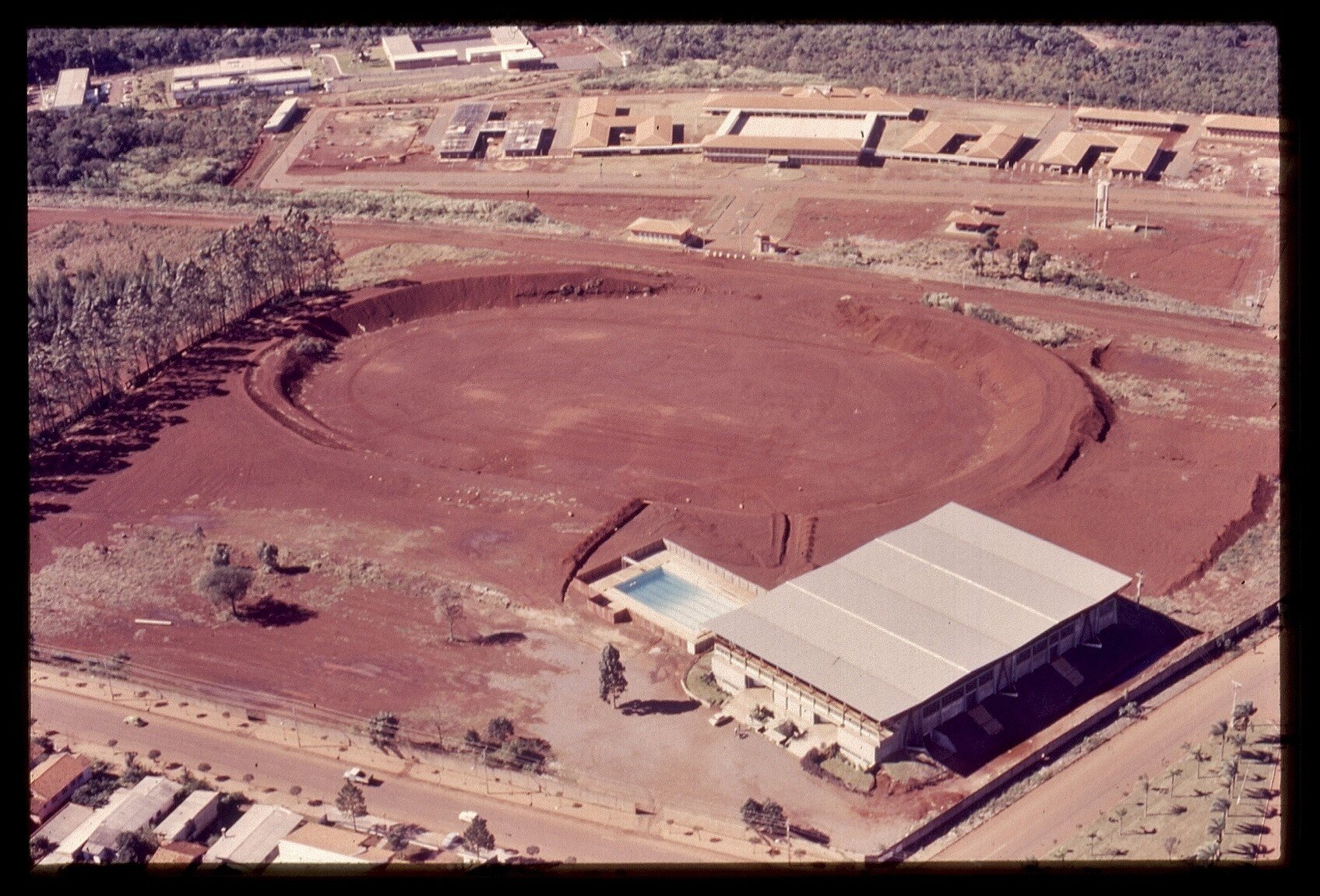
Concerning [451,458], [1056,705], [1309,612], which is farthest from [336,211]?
[1309,612]

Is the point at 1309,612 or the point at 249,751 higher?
the point at 1309,612

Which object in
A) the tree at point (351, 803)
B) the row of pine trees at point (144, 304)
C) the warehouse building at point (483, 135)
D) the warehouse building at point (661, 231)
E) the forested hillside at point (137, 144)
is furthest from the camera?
the warehouse building at point (483, 135)

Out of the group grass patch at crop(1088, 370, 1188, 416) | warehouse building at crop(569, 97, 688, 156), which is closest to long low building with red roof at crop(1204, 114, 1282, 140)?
warehouse building at crop(569, 97, 688, 156)

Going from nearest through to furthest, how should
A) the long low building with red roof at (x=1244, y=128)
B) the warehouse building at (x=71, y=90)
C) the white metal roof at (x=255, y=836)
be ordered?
the white metal roof at (x=255, y=836) < the long low building with red roof at (x=1244, y=128) < the warehouse building at (x=71, y=90)

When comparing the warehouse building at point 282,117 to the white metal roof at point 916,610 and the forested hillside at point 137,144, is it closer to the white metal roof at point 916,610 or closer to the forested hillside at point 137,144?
the forested hillside at point 137,144

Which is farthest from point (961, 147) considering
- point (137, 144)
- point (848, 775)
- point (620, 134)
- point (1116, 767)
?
point (848, 775)

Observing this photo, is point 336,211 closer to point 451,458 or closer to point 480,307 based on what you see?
point 480,307

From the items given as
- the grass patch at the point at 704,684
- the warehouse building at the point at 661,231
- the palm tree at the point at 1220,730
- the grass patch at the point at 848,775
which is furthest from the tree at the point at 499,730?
the warehouse building at the point at 661,231

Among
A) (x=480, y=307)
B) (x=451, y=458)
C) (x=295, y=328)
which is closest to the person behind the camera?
(x=451, y=458)

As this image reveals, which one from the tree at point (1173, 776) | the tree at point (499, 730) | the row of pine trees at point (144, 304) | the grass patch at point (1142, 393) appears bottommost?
the tree at point (1173, 776)
